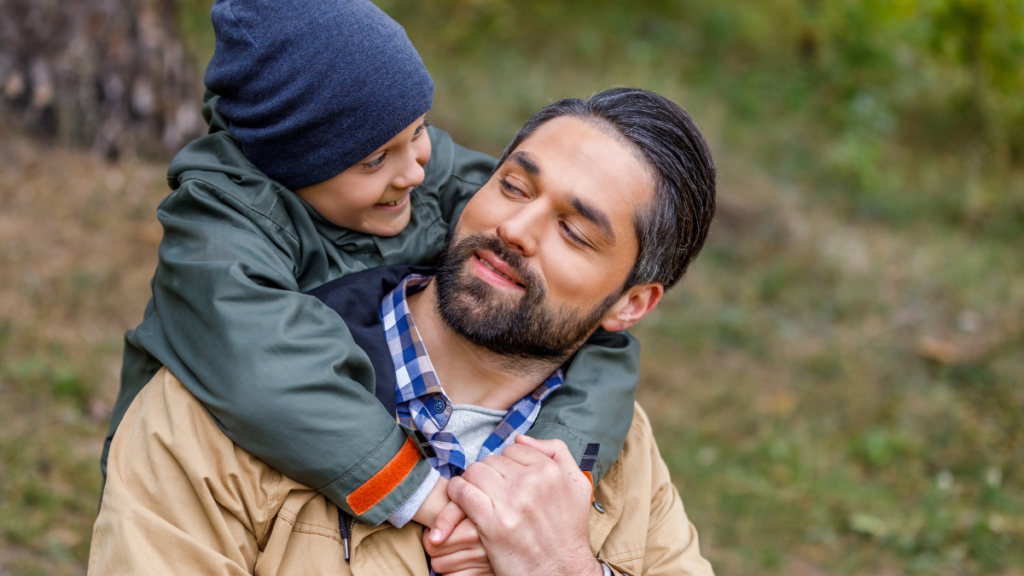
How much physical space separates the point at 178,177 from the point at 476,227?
2.93 feet

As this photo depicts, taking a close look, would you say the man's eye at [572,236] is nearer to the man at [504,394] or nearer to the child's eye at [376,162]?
the man at [504,394]

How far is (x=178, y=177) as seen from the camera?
2287mm

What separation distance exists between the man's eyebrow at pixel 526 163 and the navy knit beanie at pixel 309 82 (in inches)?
14.7

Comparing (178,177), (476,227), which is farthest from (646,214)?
(178,177)

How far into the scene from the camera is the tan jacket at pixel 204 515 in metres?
1.86

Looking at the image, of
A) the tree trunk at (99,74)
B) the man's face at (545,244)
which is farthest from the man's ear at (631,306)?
the tree trunk at (99,74)

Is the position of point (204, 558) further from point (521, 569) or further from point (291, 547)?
point (521, 569)

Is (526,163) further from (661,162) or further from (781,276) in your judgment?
(781,276)

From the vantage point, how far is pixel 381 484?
203 cm

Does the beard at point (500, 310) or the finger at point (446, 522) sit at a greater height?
the beard at point (500, 310)

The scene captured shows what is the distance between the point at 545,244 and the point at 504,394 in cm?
54

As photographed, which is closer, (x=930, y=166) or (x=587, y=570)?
(x=587, y=570)

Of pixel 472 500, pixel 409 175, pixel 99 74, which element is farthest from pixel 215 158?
pixel 99 74

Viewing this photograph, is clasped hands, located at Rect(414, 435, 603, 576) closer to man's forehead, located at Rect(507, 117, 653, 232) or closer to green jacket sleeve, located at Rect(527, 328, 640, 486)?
green jacket sleeve, located at Rect(527, 328, 640, 486)
